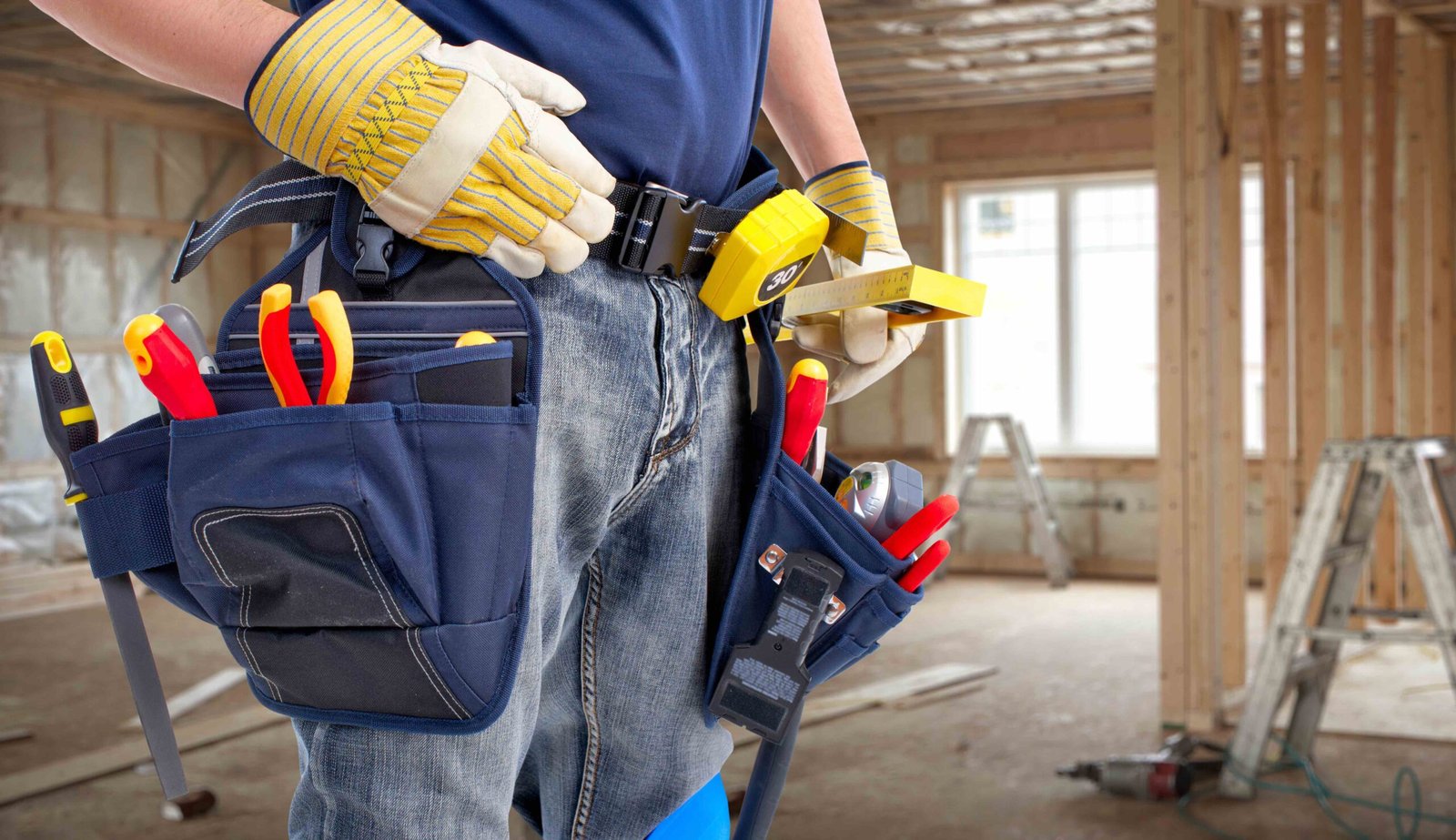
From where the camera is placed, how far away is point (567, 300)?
2.54 feet

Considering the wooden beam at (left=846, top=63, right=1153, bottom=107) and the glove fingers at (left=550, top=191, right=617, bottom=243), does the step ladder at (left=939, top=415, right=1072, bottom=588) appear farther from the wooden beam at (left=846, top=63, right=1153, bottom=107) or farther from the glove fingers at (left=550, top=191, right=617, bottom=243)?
the glove fingers at (left=550, top=191, right=617, bottom=243)

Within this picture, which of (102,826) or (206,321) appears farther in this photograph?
(206,321)

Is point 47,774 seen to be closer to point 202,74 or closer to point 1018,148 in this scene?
point 202,74

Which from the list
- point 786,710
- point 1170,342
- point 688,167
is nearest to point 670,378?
point 688,167

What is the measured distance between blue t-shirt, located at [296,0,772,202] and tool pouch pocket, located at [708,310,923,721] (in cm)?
16

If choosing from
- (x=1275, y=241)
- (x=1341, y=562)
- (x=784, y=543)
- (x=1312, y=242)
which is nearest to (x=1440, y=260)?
(x=1312, y=242)

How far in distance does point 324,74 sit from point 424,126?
63 mm

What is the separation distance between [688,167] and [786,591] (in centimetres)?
31

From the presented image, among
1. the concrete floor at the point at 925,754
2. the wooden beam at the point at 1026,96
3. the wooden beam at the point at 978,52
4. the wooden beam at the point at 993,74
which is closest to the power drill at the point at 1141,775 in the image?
the concrete floor at the point at 925,754

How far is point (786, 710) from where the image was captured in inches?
35.7

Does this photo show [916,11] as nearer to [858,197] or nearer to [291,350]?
[858,197]

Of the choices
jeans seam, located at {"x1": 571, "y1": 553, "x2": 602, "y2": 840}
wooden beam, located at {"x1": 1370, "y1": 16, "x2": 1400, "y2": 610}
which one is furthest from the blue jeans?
wooden beam, located at {"x1": 1370, "y1": 16, "x2": 1400, "y2": 610}

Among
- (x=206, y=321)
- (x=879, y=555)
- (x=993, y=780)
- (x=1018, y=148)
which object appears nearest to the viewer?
(x=879, y=555)

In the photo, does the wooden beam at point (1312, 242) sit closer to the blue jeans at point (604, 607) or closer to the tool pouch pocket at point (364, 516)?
the blue jeans at point (604, 607)
